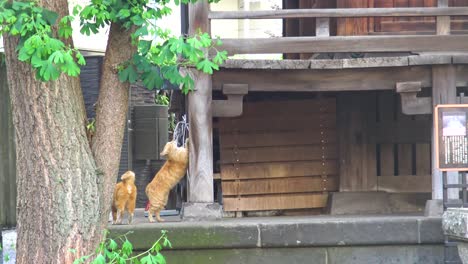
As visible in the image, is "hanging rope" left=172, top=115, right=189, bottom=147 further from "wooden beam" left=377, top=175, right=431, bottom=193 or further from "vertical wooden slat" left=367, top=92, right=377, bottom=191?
"wooden beam" left=377, top=175, right=431, bottom=193

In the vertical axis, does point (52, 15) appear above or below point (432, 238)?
above

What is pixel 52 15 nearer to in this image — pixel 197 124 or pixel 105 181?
pixel 105 181

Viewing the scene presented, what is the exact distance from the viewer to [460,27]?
1027 centimetres

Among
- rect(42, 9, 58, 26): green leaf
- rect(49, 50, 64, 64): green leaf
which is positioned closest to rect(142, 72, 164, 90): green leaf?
rect(42, 9, 58, 26): green leaf

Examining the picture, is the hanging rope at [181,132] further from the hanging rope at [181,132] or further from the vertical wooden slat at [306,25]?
the vertical wooden slat at [306,25]

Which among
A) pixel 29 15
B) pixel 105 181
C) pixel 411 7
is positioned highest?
pixel 411 7

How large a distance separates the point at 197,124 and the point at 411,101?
2414 mm

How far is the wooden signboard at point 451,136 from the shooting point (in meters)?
8.88

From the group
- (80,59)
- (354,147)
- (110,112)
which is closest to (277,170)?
(354,147)

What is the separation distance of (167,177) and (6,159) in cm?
196

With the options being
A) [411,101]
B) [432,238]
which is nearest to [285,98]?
[411,101]

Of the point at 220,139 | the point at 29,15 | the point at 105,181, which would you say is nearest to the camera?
the point at 29,15

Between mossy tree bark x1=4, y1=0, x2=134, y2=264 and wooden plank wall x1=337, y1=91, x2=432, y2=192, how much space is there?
4993mm

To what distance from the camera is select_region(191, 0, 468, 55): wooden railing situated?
928 centimetres
